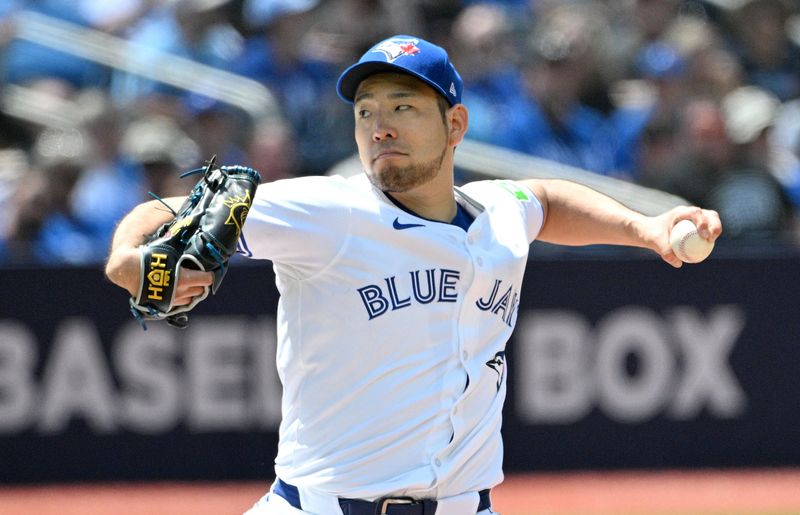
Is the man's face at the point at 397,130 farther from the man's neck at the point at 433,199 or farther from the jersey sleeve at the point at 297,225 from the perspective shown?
the jersey sleeve at the point at 297,225

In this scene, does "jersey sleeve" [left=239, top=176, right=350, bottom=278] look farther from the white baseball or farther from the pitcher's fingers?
the white baseball

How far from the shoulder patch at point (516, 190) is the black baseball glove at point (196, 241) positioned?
3.21 ft

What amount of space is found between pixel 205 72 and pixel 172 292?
662cm

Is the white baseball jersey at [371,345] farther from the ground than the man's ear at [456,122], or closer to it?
closer to it

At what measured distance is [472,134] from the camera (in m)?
8.95

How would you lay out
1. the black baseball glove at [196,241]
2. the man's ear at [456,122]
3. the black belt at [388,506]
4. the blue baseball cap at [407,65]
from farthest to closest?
the man's ear at [456,122] → the blue baseball cap at [407,65] → the black belt at [388,506] → the black baseball glove at [196,241]

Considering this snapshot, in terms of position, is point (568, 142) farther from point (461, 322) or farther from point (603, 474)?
point (461, 322)

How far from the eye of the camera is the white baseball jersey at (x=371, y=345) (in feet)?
10.4

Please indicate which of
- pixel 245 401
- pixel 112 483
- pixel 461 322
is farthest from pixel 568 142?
pixel 461 322

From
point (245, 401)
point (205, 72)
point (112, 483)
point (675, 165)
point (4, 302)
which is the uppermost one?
point (205, 72)

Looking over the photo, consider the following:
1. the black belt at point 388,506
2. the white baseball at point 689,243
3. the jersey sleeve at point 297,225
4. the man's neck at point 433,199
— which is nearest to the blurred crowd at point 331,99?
the man's neck at point 433,199

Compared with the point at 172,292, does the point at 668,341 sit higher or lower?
higher

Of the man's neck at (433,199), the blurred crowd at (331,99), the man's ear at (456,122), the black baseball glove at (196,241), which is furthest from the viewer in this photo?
the blurred crowd at (331,99)

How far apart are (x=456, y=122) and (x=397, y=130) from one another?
1.04ft
